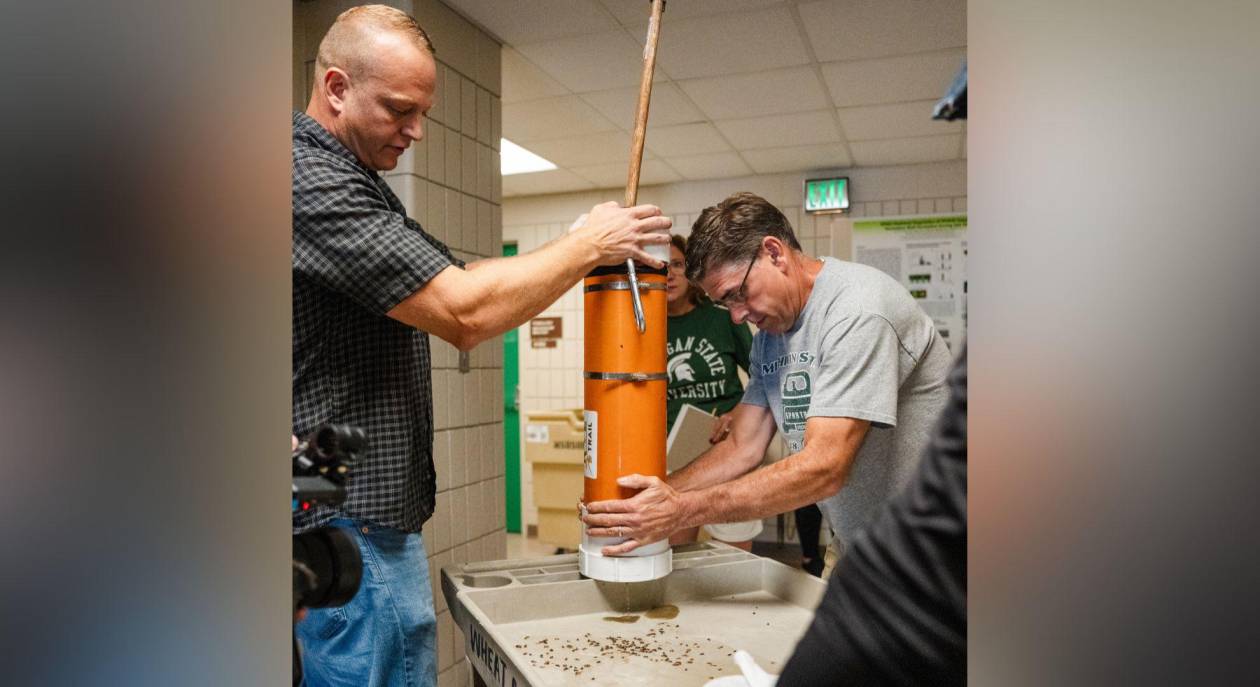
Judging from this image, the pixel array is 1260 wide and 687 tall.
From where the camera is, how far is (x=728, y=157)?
4.44 metres

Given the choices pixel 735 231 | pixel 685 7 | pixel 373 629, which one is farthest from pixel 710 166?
pixel 373 629

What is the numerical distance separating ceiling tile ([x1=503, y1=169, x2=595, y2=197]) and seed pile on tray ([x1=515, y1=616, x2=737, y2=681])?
3.76 metres

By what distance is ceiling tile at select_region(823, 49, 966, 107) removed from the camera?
300cm

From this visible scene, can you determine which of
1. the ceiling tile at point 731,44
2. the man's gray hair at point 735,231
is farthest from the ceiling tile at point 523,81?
the man's gray hair at point 735,231

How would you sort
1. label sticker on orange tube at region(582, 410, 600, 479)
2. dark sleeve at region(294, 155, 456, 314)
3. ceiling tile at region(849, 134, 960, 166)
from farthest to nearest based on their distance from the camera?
1. ceiling tile at region(849, 134, 960, 166)
2. label sticker on orange tube at region(582, 410, 600, 479)
3. dark sleeve at region(294, 155, 456, 314)

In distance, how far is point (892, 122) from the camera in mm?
3834

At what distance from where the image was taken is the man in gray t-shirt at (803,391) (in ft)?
4.48

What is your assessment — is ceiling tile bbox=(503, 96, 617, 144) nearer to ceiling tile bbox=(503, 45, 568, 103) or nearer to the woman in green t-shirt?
ceiling tile bbox=(503, 45, 568, 103)

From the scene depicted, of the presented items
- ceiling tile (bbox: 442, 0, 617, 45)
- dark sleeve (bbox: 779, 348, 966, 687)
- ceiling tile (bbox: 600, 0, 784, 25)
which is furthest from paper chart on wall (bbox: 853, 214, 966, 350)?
dark sleeve (bbox: 779, 348, 966, 687)

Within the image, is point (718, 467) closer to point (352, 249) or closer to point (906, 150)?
point (352, 249)
